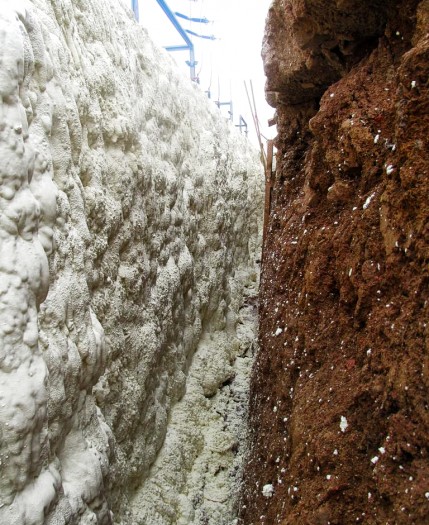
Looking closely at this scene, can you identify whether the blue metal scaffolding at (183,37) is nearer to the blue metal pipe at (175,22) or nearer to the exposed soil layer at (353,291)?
the blue metal pipe at (175,22)

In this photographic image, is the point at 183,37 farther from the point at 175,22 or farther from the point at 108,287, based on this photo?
the point at 108,287

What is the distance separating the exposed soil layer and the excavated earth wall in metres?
0.44

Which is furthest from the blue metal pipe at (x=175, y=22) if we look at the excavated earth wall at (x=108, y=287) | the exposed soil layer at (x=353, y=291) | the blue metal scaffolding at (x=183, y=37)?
the exposed soil layer at (x=353, y=291)

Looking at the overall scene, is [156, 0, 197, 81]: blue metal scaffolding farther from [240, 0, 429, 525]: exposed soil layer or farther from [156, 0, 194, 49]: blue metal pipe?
[240, 0, 429, 525]: exposed soil layer

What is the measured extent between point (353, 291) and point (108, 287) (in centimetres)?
73

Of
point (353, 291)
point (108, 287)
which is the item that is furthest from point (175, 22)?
point (353, 291)

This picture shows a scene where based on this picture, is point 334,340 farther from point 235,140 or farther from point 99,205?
point 235,140

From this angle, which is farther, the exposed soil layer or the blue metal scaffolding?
the blue metal scaffolding

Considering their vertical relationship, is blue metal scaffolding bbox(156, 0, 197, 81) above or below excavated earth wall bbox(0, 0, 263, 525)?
above

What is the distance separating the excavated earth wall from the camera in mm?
850

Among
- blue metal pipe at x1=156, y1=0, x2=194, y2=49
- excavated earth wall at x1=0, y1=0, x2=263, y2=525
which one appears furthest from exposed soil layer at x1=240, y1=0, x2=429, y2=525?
blue metal pipe at x1=156, y1=0, x2=194, y2=49

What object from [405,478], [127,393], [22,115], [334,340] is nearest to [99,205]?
[22,115]

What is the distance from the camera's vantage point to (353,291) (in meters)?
1.06

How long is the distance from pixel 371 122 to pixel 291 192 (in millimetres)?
961
